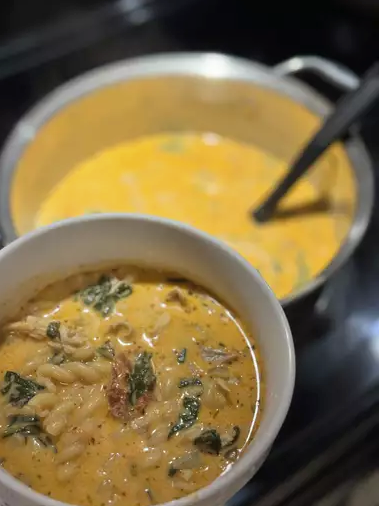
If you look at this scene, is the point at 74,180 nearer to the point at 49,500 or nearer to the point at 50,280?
the point at 50,280

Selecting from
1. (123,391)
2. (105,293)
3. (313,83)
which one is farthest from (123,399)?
(313,83)

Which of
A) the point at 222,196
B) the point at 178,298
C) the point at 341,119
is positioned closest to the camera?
the point at 178,298

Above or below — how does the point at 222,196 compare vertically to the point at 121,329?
below

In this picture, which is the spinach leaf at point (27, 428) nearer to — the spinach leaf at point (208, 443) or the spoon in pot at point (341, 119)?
the spinach leaf at point (208, 443)

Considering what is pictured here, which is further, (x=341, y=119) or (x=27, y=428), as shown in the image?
(x=341, y=119)

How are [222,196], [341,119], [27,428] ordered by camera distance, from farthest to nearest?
[222,196], [341,119], [27,428]

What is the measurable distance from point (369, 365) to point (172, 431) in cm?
36

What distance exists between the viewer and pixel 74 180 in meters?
1.04

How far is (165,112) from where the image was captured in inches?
42.0

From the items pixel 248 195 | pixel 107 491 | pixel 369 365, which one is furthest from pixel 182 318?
pixel 248 195

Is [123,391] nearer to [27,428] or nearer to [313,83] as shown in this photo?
[27,428]

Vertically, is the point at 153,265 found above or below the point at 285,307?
above

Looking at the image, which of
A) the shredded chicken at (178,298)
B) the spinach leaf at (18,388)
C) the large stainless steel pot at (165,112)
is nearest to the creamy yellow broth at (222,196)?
the large stainless steel pot at (165,112)

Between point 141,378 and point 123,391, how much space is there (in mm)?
19
